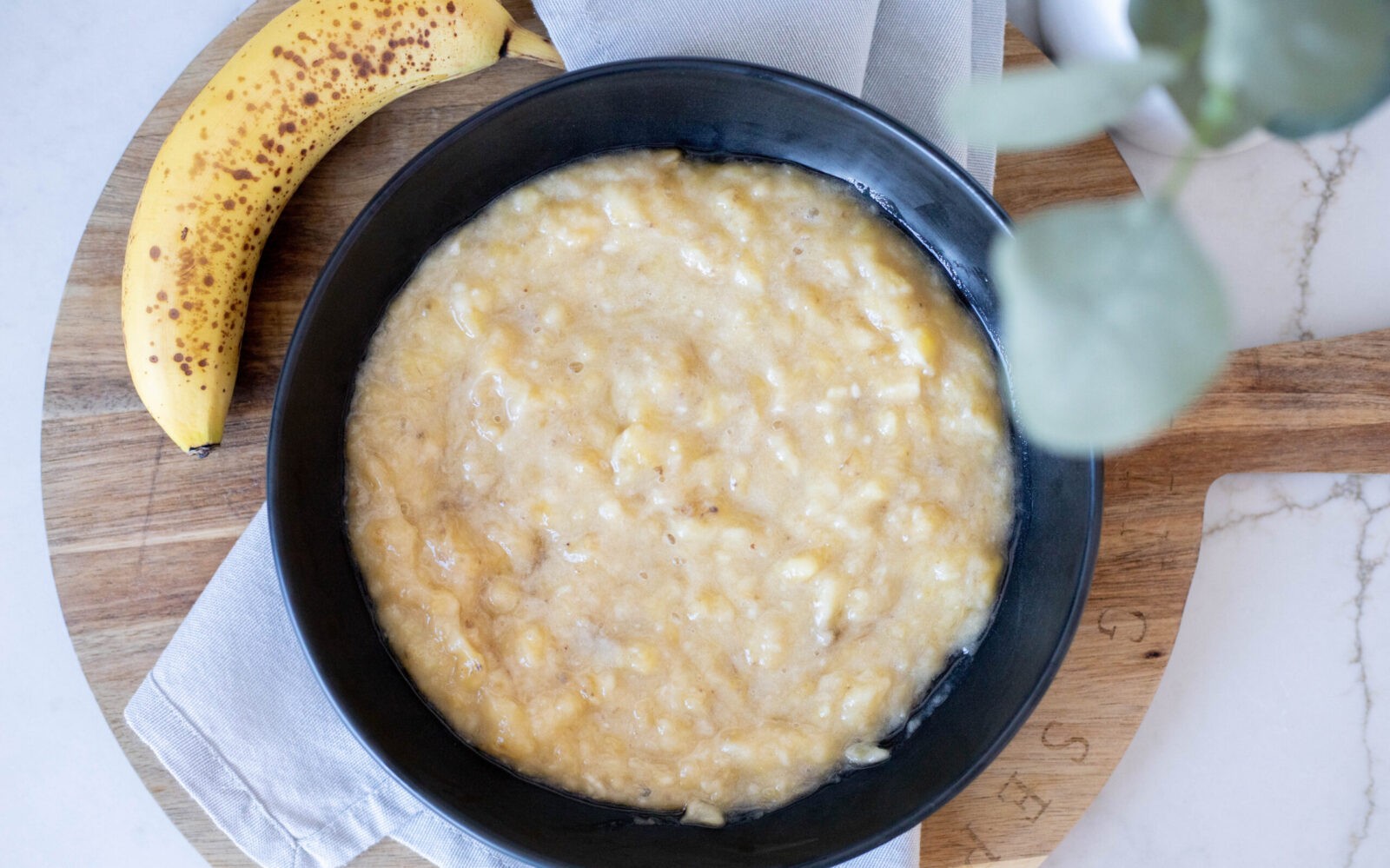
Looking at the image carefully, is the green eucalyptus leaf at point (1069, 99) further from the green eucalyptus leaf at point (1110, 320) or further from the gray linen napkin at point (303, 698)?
the gray linen napkin at point (303, 698)

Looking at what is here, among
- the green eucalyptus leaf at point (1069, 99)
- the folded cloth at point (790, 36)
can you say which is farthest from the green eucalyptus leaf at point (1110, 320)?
the folded cloth at point (790, 36)

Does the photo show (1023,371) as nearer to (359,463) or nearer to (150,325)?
(359,463)

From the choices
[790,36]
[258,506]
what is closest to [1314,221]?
[790,36]

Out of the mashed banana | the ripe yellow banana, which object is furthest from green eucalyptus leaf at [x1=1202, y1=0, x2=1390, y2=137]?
the ripe yellow banana

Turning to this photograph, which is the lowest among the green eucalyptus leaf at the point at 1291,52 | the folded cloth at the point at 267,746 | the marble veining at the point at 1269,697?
the marble veining at the point at 1269,697

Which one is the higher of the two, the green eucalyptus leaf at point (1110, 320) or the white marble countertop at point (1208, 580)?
the green eucalyptus leaf at point (1110, 320)

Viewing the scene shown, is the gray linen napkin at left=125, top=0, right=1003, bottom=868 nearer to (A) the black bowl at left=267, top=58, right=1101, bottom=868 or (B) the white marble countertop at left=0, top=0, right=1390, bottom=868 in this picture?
(A) the black bowl at left=267, top=58, right=1101, bottom=868
